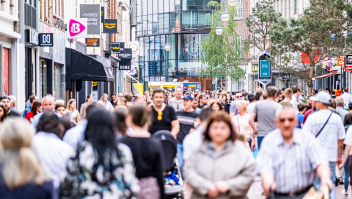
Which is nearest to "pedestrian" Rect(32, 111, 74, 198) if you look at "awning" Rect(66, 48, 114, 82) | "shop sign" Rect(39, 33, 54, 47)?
"shop sign" Rect(39, 33, 54, 47)

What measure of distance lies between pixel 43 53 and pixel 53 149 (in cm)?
1718

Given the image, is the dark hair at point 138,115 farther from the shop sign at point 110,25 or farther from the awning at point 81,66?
the shop sign at point 110,25

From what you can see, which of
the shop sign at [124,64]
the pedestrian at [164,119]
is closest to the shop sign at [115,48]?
the shop sign at [124,64]

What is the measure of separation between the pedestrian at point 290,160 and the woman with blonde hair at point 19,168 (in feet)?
7.09

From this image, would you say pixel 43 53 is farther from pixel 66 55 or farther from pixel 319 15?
pixel 319 15

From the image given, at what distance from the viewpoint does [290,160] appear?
5.25m

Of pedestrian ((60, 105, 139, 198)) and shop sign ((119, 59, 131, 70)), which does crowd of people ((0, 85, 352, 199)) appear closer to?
pedestrian ((60, 105, 139, 198))

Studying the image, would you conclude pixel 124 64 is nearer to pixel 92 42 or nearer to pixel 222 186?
pixel 92 42

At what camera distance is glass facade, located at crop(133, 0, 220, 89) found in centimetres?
7769

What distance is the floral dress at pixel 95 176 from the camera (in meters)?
4.39

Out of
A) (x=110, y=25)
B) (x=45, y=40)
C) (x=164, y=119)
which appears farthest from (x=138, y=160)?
(x=110, y=25)

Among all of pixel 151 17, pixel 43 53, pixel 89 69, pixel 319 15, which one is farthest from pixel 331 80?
pixel 151 17

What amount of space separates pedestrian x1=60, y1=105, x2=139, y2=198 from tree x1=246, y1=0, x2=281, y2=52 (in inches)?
1621

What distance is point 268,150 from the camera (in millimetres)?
5320
